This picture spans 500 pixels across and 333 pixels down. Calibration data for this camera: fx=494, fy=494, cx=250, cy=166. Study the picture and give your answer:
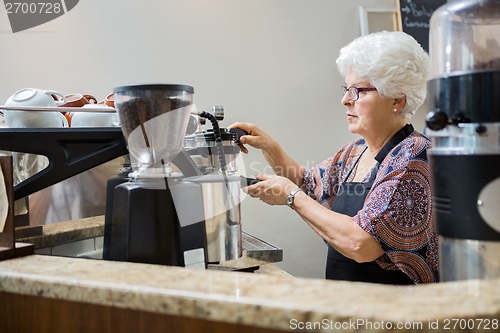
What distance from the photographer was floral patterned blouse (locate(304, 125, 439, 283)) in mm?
1515

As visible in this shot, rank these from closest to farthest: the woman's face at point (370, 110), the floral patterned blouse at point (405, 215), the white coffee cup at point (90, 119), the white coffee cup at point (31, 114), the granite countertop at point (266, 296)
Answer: the granite countertop at point (266, 296), the white coffee cup at point (31, 114), the white coffee cup at point (90, 119), the floral patterned blouse at point (405, 215), the woman's face at point (370, 110)

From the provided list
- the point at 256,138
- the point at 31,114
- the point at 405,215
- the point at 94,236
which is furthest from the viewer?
the point at 256,138

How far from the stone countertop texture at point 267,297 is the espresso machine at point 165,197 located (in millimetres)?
158

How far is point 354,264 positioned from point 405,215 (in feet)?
0.96

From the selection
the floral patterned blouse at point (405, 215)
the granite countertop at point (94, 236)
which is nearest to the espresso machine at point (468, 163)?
the granite countertop at point (94, 236)

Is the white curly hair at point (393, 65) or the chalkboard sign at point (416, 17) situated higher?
the chalkboard sign at point (416, 17)

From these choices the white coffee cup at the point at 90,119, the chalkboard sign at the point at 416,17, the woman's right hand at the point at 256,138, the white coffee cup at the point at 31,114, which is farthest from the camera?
the chalkboard sign at the point at 416,17

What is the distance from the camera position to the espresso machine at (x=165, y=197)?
101 cm

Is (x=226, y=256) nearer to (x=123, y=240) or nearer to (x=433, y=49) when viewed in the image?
(x=123, y=240)

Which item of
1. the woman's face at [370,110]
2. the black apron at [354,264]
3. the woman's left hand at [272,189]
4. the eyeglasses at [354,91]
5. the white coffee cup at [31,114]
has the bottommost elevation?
the black apron at [354,264]

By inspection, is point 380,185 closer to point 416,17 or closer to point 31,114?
point 31,114

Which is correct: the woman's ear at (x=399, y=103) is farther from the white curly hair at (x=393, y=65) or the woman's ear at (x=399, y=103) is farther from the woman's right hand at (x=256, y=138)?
the woman's right hand at (x=256, y=138)

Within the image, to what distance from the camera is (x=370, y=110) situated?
1748 millimetres

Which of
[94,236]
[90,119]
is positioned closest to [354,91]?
[90,119]
